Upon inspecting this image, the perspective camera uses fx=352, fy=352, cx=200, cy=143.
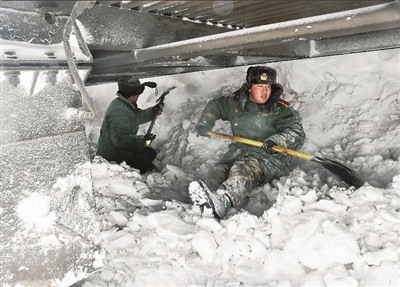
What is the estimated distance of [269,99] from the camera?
14.2 feet

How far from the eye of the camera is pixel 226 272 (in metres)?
2.62

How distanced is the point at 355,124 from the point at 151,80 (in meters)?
3.27

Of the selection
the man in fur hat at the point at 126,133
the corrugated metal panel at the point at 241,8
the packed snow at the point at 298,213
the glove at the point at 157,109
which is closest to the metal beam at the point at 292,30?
the corrugated metal panel at the point at 241,8

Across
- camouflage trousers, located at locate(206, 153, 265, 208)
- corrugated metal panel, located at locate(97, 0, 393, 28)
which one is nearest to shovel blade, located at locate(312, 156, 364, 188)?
camouflage trousers, located at locate(206, 153, 265, 208)

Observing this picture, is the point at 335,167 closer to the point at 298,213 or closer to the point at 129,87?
the point at 298,213

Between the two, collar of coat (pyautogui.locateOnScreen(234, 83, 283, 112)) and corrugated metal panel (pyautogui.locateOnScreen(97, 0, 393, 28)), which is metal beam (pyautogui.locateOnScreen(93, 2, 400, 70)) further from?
collar of coat (pyautogui.locateOnScreen(234, 83, 283, 112))

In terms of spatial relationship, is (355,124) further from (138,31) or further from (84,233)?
(84,233)

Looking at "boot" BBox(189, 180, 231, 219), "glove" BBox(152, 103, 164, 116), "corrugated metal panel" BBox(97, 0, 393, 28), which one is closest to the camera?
"corrugated metal panel" BBox(97, 0, 393, 28)

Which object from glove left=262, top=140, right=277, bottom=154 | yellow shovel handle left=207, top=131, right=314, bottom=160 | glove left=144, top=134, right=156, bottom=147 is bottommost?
glove left=144, top=134, right=156, bottom=147

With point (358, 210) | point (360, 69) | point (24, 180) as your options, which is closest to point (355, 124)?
point (360, 69)

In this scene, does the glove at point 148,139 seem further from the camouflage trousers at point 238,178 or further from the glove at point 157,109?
the camouflage trousers at point 238,178

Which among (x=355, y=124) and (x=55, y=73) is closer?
(x=55, y=73)

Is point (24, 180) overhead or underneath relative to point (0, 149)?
underneath

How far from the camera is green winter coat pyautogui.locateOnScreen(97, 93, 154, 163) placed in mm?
4926
